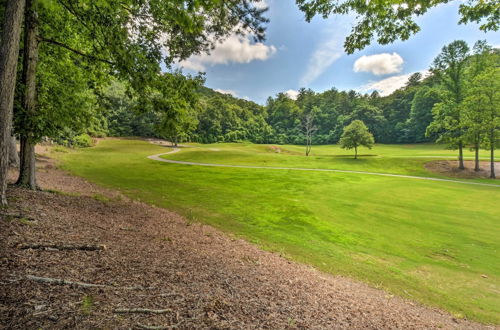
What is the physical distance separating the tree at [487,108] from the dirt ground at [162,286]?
118ft

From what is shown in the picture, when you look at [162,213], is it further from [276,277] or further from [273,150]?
[273,150]

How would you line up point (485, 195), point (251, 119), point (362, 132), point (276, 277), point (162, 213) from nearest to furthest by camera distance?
point (276, 277) < point (162, 213) < point (485, 195) < point (362, 132) < point (251, 119)

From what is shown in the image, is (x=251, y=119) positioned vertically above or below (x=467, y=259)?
above

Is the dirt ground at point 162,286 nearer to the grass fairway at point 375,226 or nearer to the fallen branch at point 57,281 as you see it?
the fallen branch at point 57,281

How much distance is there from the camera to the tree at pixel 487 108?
30.0 meters

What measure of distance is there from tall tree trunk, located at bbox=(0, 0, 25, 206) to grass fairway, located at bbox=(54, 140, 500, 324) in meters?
7.51

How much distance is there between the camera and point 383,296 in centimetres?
615

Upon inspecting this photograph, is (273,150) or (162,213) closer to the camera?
(162,213)

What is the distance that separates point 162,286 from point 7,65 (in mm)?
5988

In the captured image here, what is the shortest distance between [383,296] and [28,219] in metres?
9.21

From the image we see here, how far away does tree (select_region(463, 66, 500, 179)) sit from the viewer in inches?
1182

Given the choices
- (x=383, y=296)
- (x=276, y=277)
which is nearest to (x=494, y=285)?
(x=383, y=296)

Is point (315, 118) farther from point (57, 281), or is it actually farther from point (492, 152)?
point (57, 281)

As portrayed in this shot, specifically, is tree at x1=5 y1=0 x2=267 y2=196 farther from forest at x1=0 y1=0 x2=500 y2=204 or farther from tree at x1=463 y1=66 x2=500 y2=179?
tree at x1=463 y1=66 x2=500 y2=179
